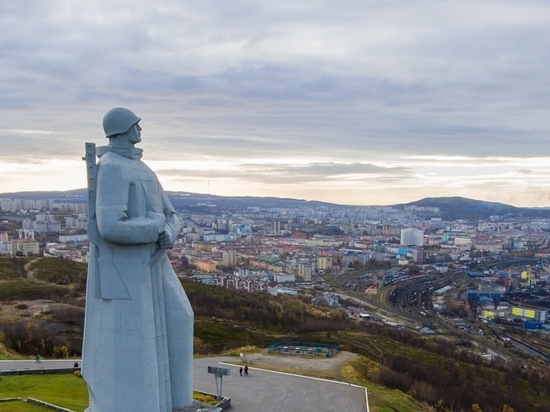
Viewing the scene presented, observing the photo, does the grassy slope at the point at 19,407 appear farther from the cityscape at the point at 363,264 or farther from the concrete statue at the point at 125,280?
the cityscape at the point at 363,264

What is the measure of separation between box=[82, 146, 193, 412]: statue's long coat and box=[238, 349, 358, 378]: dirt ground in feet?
42.1

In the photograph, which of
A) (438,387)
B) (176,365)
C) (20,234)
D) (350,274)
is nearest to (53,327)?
(438,387)

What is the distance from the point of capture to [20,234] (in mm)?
117125

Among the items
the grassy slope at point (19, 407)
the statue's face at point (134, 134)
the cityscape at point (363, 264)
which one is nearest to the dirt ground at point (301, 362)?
the grassy slope at point (19, 407)

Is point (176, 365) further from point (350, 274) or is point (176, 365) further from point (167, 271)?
point (350, 274)

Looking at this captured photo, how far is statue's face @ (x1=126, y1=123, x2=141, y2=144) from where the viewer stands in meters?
7.40

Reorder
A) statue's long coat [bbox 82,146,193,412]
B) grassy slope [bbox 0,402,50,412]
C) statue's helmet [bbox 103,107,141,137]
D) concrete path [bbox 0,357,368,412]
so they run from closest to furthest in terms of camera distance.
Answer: statue's long coat [bbox 82,146,193,412]
statue's helmet [bbox 103,107,141,137]
grassy slope [bbox 0,402,50,412]
concrete path [bbox 0,357,368,412]

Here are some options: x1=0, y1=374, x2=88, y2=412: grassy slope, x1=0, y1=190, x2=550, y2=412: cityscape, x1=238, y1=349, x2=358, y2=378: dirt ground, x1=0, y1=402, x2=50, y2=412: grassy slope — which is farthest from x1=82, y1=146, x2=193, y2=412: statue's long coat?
x1=238, y1=349, x2=358, y2=378: dirt ground

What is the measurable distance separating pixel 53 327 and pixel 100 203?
21.4m

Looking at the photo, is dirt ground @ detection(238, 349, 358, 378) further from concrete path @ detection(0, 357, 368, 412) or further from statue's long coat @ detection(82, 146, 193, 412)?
statue's long coat @ detection(82, 146, 193, 412)

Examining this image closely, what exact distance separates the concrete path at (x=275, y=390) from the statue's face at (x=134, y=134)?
9786 mm

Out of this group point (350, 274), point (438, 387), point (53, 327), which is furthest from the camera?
point (350, 274)

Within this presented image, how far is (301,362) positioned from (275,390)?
→ 475 cm

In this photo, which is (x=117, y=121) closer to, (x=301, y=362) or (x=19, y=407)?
(x=19, y=407)
